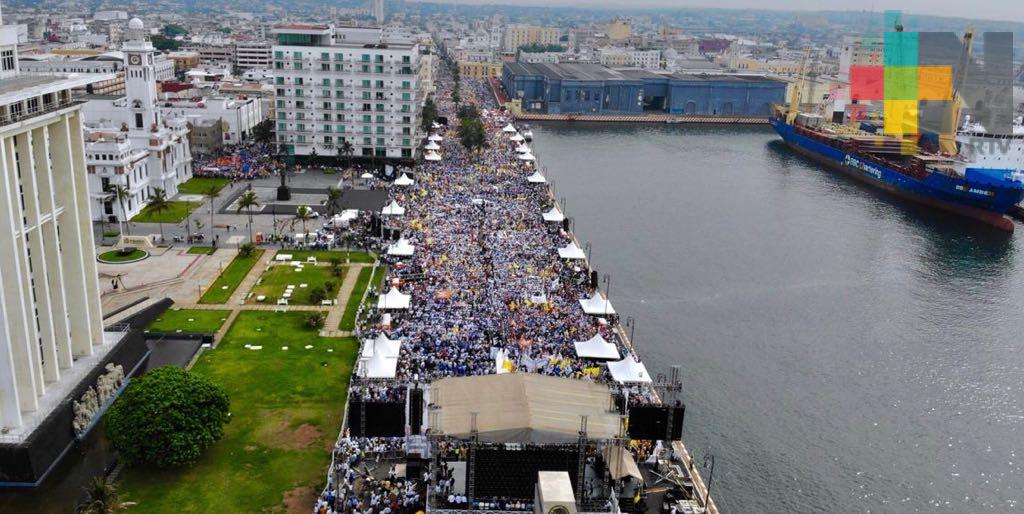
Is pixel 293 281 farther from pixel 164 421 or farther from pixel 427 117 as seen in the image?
pixel 427 117

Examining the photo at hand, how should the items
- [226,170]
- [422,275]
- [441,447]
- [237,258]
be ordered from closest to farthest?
[441,447]
[422,275]
[237,258]
[226,170]

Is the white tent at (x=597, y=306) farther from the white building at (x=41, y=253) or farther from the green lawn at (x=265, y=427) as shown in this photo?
the white building at (x=41, y=253)

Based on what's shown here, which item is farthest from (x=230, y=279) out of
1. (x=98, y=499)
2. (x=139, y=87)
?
(x=139, y=87)

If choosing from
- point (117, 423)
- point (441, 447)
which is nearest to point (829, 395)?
point (441, 447)

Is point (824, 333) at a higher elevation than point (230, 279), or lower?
A: lower

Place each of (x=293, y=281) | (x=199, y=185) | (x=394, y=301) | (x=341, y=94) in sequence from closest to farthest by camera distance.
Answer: (x=394, y=301) → (x=293, y=281) → (x=199, y=185) → (x=341, y=94)

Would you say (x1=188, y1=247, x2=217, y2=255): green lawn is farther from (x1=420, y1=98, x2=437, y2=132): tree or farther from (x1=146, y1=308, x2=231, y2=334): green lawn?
(x1=420, y1=98, x2=437, y2=132): tree

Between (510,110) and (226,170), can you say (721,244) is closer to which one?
(226,170)
